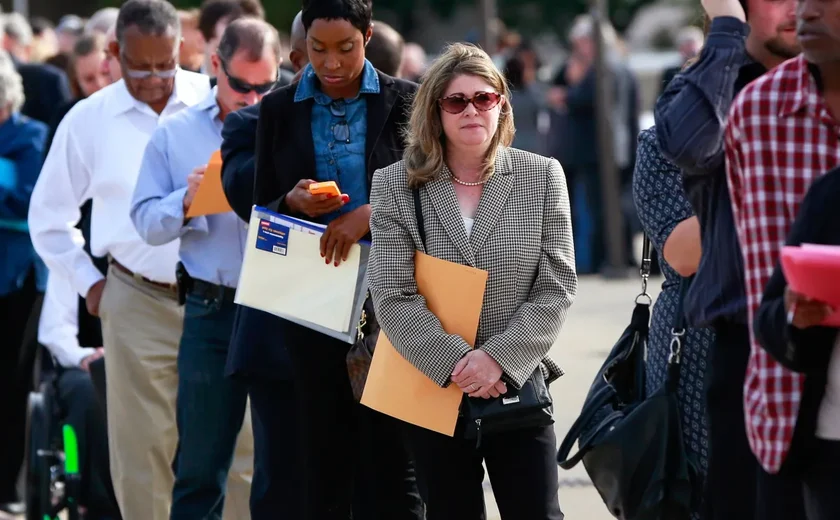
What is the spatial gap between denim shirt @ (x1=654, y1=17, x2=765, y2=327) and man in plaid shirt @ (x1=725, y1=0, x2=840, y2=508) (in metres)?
0.20

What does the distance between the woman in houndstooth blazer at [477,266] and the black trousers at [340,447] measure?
18.5 inches

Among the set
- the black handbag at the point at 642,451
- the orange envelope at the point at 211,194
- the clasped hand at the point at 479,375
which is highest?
the orange envelope at the point at 211,194

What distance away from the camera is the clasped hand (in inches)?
165

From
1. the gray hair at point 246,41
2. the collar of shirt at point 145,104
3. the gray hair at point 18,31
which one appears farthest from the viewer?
the gray hair at point 18,31

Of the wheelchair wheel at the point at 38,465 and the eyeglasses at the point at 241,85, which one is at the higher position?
the eyeglasses at the point at 241,85

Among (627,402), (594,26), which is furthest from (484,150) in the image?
(594,26)

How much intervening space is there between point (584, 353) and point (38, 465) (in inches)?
188

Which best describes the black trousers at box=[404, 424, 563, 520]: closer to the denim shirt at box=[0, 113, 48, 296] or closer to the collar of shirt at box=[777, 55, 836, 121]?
the collar of shirt at box=[777, 55, 836, 121]

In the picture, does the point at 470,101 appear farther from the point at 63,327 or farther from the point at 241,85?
the point at 63,327

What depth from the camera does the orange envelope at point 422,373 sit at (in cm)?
425

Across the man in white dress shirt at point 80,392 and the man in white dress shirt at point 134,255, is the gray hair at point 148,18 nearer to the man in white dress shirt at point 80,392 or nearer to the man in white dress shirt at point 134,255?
the man in white dress shirt at point 134,255

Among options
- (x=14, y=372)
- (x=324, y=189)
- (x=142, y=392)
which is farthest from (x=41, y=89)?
(x=324, y=189)

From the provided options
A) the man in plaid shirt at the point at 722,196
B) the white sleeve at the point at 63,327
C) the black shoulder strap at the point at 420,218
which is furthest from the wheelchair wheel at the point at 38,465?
the man in plaid shirt at the point at 722,196

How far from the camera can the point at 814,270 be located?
2.65m
